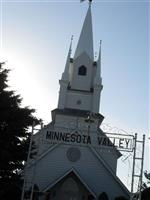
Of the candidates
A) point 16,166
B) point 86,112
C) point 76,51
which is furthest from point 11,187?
point 76,51

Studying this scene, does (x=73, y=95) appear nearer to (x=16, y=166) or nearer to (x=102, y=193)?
(x=102, y=193)

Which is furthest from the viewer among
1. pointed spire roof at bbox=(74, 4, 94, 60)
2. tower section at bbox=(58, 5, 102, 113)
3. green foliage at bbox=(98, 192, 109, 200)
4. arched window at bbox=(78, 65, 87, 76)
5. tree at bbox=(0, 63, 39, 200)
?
pointed spire roof at bbox=(74, 4, 94, 60)

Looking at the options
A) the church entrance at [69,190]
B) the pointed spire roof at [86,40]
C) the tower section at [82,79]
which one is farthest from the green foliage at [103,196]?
the pointed spire roof at [86,40]

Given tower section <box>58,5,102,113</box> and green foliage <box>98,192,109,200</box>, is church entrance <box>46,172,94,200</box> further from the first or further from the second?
tower section <box>58,5,102,113</box>

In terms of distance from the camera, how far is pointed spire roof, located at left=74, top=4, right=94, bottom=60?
51250 mm


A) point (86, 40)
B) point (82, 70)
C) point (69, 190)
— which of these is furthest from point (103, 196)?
point (86, 40)

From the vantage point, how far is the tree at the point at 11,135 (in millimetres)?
21062

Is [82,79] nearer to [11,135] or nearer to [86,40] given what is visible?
[86,40]

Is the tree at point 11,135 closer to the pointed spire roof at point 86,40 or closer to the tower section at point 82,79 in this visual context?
the tower section at point 82,79

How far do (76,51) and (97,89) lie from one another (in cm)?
609

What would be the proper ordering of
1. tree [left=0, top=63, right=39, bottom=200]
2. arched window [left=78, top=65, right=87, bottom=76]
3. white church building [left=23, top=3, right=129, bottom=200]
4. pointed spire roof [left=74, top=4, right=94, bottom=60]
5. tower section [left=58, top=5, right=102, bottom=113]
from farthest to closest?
pointed spire roof [left=74, top=4, right=94, bottom=60] → arched window [left=78, top=65, right=87, bottom=76] → tower section [left=58, top=5, right=102, bottom=113] → white church building [left=23, top=3, right=129, bottom=200] → tree [left=0, top=63, right=39, bottom=200]

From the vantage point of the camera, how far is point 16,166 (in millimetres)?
21969

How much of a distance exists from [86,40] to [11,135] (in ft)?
105

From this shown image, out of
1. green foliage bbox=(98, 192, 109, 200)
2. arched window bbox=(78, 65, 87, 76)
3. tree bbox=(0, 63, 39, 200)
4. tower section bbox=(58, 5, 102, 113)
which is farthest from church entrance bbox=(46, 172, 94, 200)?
tree bbox=(0, 63, 39, 200)
